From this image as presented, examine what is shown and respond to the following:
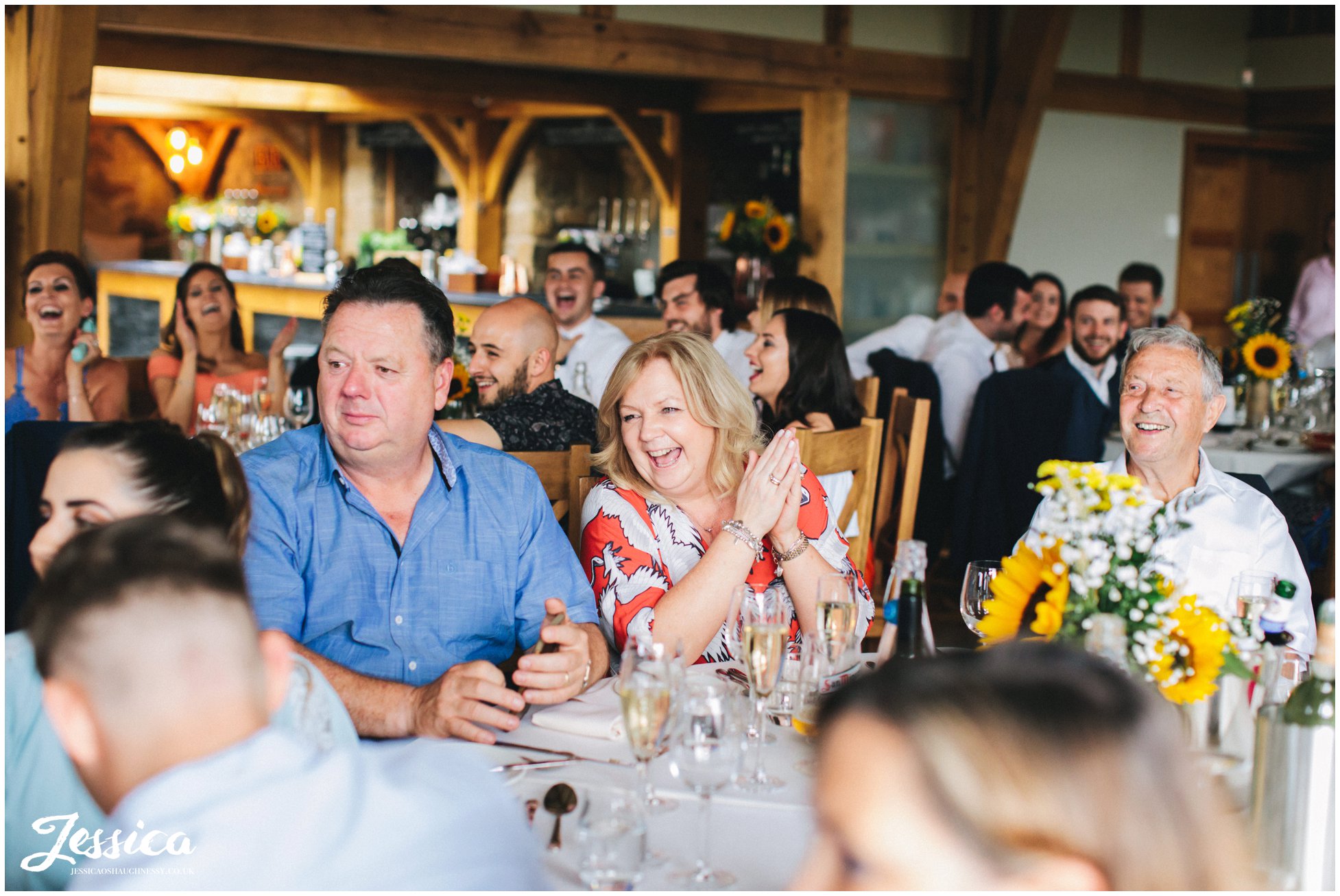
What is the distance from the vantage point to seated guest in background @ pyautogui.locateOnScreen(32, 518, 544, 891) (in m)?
0.93

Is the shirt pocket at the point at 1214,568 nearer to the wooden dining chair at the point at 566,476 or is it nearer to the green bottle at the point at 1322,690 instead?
the green bottle at the point at 1322,690

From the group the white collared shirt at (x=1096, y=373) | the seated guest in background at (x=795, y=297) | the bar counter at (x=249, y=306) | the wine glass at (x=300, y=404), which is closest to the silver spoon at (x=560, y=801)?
the wine glass at (x=300, y=404)

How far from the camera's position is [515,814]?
1087 mm

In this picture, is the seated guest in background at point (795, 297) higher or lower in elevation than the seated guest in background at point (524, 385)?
higher

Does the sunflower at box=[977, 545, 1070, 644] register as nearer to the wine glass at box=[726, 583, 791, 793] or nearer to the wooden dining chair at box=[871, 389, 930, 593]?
the wine glass at box=[726, 583, 791, 793]

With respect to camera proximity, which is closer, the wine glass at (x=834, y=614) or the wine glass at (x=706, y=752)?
the wine glass at (x=706, y=752)

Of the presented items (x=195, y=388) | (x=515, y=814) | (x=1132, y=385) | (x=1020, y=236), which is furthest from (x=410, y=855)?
(x=1020, y=236)

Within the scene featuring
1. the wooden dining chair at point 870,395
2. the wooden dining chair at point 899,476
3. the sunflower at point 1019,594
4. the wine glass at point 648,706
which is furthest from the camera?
the wooden dining chair at point 870,395

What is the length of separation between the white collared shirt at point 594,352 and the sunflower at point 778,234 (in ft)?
4.62

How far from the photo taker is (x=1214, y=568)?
226cm

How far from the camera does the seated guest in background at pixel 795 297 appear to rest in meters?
4.45

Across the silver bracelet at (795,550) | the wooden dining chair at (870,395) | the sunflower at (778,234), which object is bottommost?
the silver bracelet at (795,550)

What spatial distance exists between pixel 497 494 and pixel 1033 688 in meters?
1.49

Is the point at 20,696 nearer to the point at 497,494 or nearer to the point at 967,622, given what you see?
the point at 497,494
